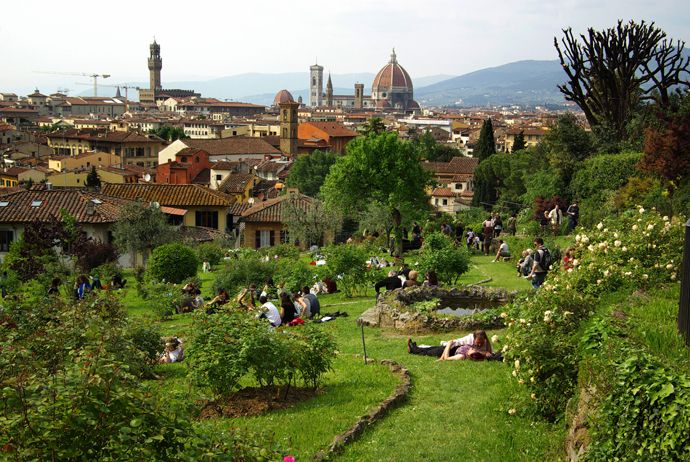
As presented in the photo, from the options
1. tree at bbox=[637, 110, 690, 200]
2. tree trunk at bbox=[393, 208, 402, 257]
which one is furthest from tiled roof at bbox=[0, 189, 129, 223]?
tree at bbox=[637, 110, 690, 200]

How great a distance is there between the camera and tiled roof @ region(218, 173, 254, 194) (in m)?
57.7

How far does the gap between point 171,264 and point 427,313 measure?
10.5 meters

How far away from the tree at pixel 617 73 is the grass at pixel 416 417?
24.2m

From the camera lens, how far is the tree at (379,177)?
101 feet

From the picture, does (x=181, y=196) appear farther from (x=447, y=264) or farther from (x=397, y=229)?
(x=447, y=264)

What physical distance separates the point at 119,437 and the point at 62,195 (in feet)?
95.1

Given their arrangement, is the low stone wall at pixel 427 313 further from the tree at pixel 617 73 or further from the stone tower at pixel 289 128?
the stone tower at pixel 289 128

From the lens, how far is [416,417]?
308 inches

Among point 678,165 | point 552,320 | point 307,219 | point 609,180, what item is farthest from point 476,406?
point 307,219

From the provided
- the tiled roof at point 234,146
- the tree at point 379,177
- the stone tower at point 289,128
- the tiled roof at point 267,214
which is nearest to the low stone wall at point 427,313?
the tree at point 379,177

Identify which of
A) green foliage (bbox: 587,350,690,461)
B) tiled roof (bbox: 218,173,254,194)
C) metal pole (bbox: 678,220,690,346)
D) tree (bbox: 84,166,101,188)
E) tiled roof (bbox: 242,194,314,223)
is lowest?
tiled roof (bbox: 218,173,254,194)

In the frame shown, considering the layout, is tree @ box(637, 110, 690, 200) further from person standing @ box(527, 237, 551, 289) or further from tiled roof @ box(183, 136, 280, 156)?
tiled roof @ box(183, 136, 280, 156)

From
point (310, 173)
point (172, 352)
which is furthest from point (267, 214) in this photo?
point (310, 173)

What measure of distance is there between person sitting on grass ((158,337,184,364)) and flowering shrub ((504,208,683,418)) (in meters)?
4.61
